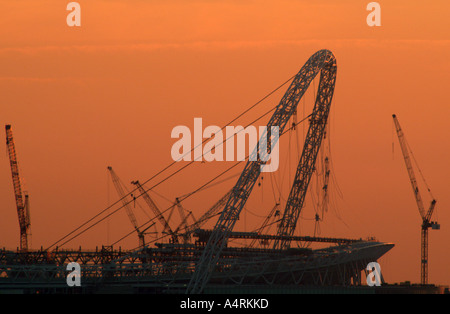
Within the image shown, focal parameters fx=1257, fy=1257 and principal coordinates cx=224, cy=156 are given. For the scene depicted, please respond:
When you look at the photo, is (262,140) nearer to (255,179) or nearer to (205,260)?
(255,179)
